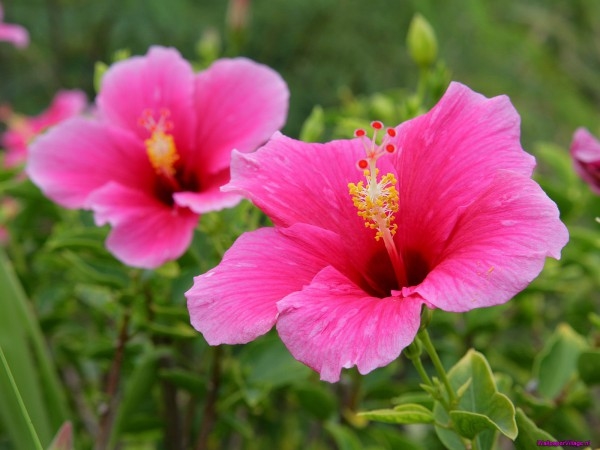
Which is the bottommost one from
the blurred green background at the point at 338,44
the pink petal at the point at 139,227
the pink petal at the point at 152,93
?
the blurred green background at the point at 338,44

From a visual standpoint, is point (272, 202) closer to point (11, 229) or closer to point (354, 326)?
point (354, 326)

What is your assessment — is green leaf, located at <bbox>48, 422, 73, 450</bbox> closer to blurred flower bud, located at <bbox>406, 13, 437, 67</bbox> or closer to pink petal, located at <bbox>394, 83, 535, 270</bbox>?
pink petal, located at <bbox>394, 83, 535, 270</bbox>

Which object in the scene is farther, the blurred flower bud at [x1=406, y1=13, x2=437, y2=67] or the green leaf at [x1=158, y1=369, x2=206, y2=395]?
the blurred flower bud at [x1=406, y1=13, x2=437, y2=67]

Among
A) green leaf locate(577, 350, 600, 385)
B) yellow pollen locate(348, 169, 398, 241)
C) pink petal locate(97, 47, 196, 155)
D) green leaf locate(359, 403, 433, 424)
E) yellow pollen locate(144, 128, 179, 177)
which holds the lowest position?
green leaf locate(577, 350, 600, 385)

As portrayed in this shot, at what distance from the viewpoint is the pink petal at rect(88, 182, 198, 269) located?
0.84 m

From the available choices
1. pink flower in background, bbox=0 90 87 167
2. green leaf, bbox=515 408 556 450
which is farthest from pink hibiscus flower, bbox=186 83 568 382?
pink flower in background, bbox=0 90 87 167

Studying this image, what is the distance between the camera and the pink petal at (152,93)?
3.21 feet

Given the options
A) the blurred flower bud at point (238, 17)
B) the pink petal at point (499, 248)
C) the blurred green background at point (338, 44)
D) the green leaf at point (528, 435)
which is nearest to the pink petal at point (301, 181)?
the pink petal at point (499, 248)

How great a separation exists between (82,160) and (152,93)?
0.38 ft

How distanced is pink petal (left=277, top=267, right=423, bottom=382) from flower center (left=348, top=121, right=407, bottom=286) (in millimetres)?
85

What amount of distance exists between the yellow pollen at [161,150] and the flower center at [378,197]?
30 cm

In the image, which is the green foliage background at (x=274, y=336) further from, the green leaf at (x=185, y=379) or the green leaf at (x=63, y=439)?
the green leaf at (x=63, y=439)

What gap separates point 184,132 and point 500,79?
5.58 ft

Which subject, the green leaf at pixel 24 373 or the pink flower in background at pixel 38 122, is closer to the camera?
the green leaf at pixel 24 373
